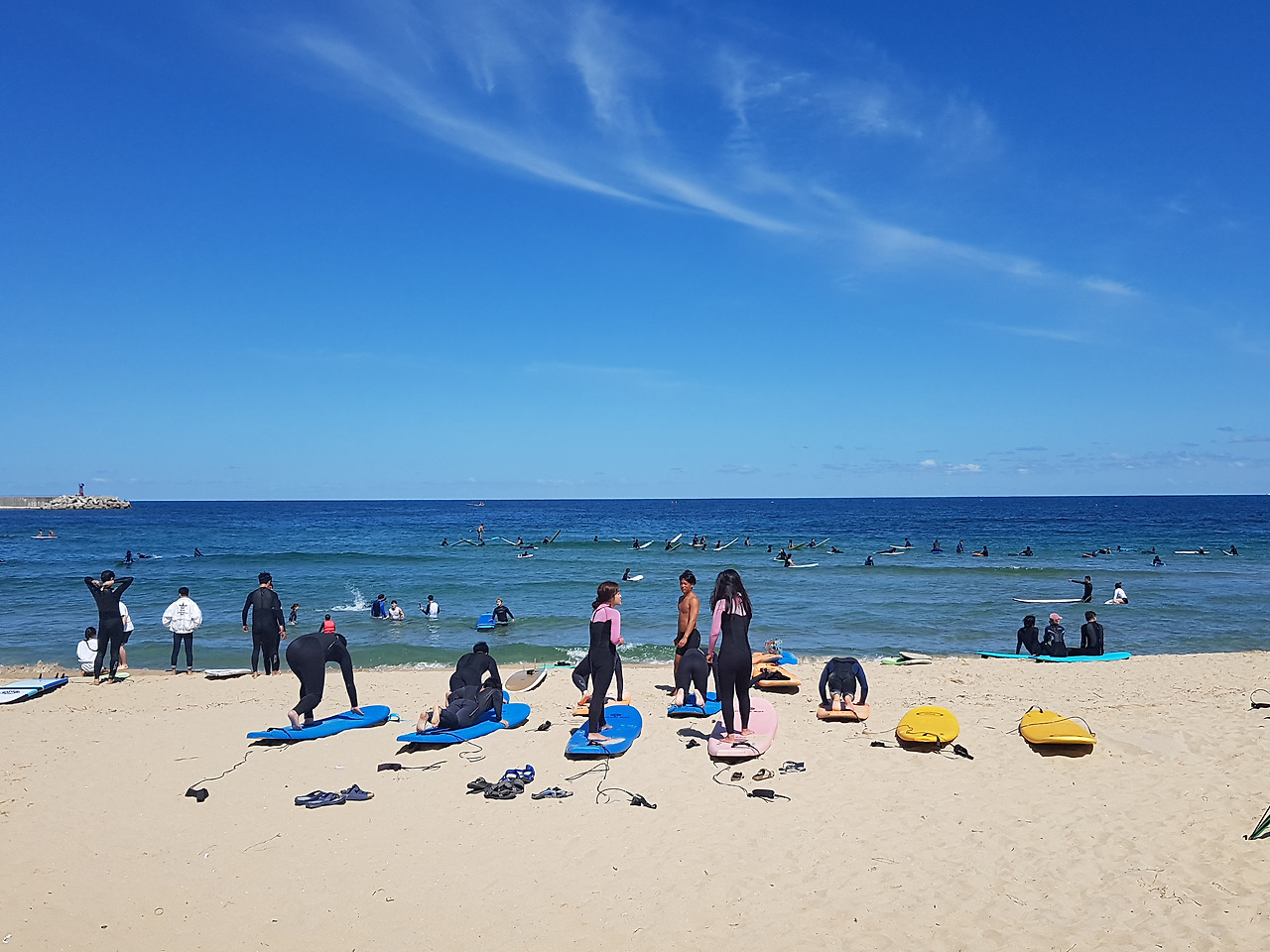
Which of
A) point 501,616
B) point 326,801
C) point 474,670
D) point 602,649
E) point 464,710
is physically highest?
point 602,649

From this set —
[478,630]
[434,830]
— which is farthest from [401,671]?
[434,830]


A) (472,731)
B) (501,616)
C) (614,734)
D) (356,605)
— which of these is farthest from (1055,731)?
(356,605)

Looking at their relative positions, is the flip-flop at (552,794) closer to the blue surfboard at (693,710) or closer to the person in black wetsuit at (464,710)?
the person in black wetsuit at (464,710)

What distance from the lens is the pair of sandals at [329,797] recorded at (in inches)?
297

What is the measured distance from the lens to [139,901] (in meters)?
5.89

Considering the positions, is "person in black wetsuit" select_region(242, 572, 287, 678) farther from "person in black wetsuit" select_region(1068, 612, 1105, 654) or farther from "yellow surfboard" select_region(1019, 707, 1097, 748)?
"person in black wetsuit" select_region(1068, 612, 1105, 654)

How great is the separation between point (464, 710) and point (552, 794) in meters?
2.24

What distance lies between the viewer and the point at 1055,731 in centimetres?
884

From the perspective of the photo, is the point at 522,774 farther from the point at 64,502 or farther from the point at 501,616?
the point at 64,502

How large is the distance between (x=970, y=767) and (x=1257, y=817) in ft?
7.87

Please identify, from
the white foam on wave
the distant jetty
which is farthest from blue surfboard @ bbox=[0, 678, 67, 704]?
the distant jetty

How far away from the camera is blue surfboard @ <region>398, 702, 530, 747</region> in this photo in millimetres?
9172

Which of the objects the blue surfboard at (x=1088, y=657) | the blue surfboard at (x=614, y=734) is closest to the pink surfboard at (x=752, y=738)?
the blue surfboard at (x=614, y=734)

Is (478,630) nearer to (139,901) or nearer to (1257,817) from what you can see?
(139,901)
